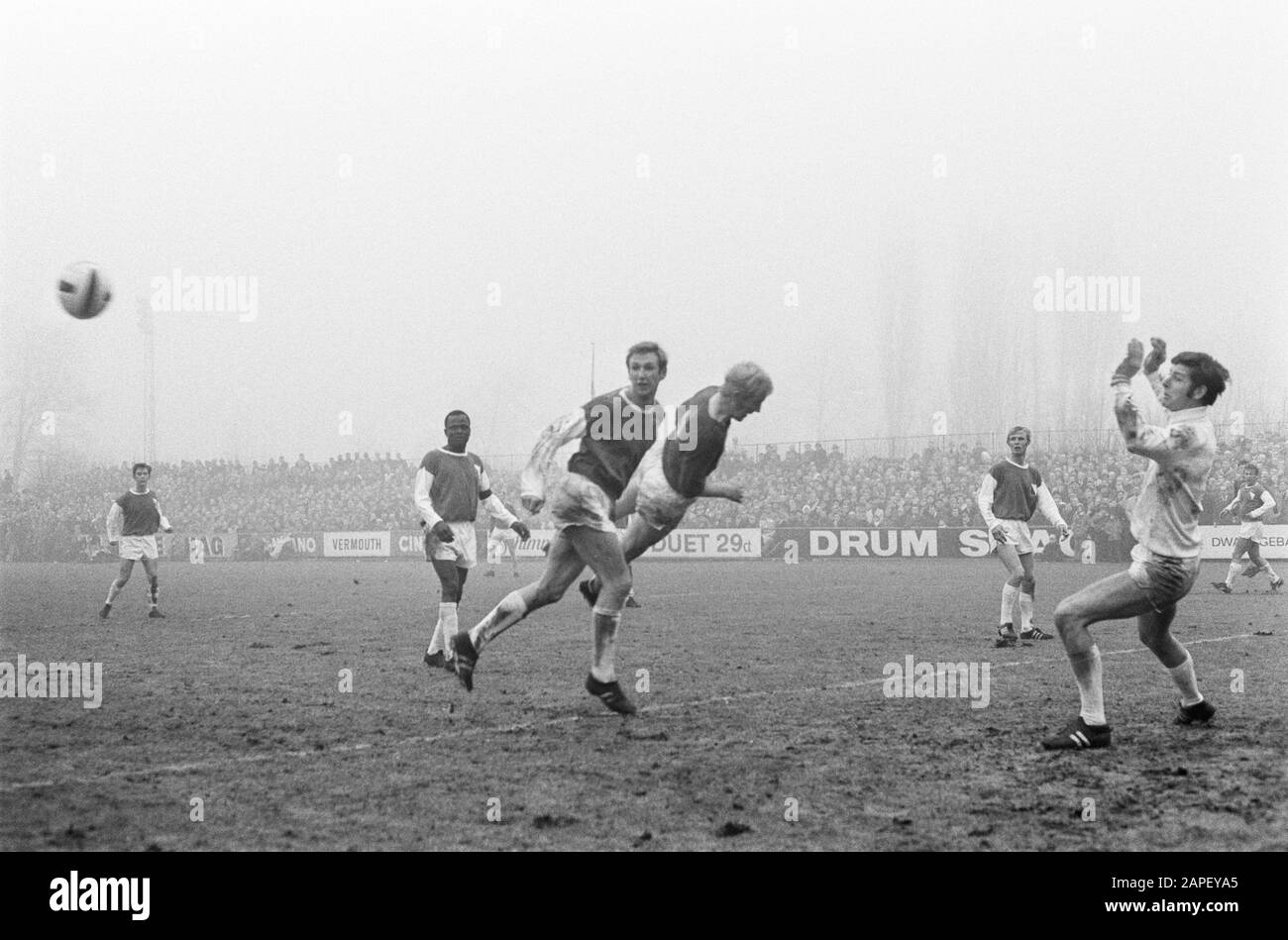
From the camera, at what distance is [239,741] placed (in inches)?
284

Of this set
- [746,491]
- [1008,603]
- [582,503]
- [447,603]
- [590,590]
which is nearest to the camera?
[582,503]

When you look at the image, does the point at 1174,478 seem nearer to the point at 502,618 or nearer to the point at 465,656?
the point at 502,618

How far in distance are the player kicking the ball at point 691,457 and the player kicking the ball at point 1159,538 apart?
2288mm

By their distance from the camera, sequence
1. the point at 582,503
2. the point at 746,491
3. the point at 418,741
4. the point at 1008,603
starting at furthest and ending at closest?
the point at 746,491 < the point at 1008,603 < the point at 582,503 < the point at 418,741

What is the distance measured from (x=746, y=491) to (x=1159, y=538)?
50.1 ft

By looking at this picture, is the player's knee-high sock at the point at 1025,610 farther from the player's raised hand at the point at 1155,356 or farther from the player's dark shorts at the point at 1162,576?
the player's raised hand at the point at 1155,356

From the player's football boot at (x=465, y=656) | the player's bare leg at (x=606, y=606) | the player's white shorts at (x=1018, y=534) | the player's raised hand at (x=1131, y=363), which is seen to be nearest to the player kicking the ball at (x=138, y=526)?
the player's football boot at (x=465, y=656)

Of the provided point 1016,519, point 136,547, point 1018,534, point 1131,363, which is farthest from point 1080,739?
point 136,547

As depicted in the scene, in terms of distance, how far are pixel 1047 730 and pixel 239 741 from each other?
507 centimetres

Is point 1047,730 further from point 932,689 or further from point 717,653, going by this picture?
point 717,653

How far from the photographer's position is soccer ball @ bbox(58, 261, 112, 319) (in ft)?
37.6

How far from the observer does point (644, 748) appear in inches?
275

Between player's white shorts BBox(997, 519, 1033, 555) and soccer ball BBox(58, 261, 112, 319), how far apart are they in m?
9.72
